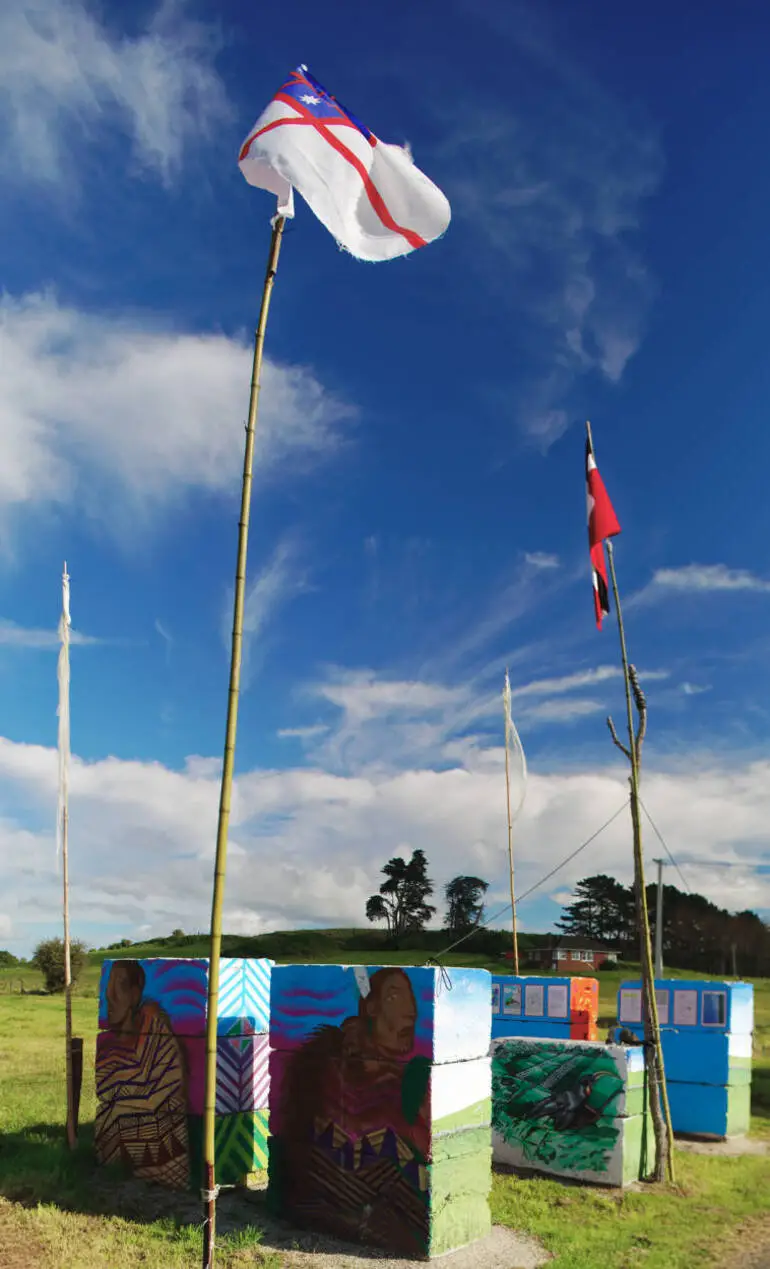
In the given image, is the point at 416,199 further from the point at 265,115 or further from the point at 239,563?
the point at 239,563

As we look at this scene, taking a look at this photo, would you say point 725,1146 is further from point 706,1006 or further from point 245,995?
point 245,995

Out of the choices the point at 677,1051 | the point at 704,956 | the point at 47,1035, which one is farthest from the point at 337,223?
the point at 704,956

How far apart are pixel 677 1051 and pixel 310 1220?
12.1 meters

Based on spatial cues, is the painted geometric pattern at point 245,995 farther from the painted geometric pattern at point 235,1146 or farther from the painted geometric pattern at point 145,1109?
the painted geometric pattern at point 235,1146

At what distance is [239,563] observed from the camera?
372 inches

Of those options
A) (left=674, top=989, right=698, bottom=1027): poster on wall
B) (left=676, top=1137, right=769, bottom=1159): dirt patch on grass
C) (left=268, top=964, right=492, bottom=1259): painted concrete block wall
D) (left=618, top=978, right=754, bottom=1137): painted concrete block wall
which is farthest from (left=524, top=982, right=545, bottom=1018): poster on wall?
(left=268, top=964, right=492, bottom=1259): painted concrete block wall

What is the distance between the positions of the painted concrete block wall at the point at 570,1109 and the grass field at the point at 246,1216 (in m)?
0.51

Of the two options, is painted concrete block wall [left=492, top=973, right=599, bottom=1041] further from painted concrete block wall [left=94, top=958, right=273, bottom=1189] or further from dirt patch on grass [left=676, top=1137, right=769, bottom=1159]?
painted concrete block wall [left=94, top=958, right=273, bottom=1189]

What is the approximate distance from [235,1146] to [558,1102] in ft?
18.2

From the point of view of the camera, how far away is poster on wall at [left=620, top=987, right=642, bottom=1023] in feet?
80.6

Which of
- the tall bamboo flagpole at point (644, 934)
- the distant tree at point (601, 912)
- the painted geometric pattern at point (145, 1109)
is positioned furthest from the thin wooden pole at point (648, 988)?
the distant tree at point (601, 912)

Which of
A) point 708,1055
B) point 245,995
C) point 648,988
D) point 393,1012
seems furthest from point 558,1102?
point 708,1055

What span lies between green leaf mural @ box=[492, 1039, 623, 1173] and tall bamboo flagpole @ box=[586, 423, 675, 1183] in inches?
46.0

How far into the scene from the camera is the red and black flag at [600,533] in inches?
744
